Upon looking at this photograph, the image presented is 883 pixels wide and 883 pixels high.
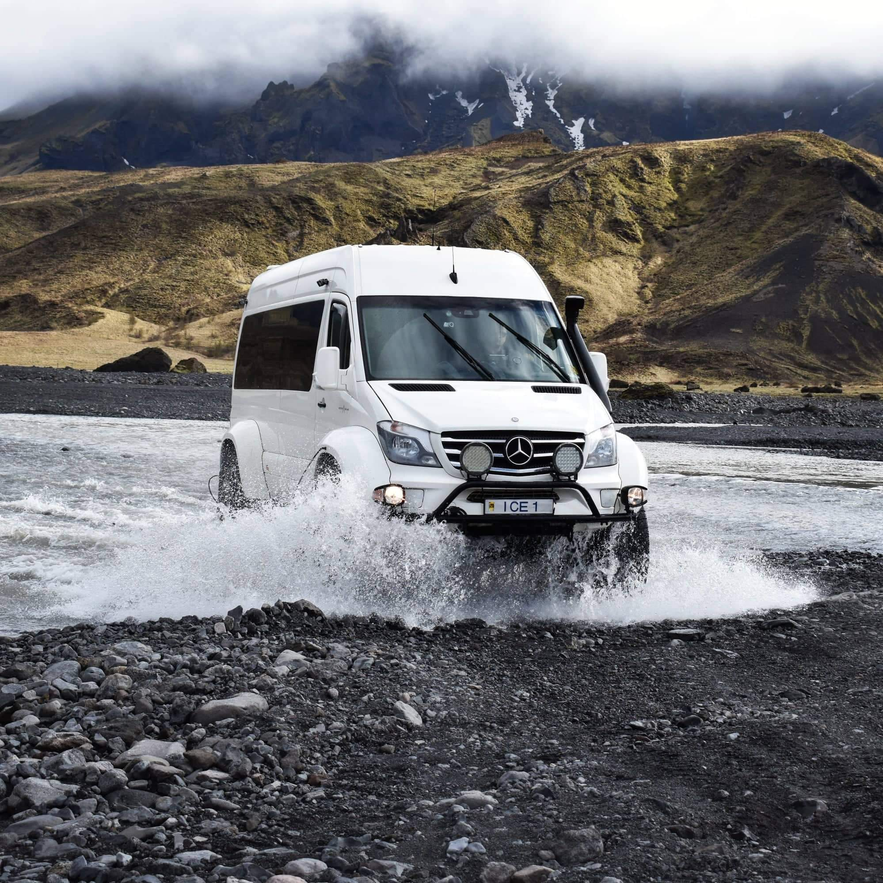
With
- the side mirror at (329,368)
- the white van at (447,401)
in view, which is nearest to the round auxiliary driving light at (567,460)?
the white van at (447,401)

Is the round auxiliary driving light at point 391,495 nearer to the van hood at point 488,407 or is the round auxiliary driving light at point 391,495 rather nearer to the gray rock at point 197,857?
the van hood at point 488,407

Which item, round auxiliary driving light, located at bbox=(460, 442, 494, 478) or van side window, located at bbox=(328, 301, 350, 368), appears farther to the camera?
van side window, located at bbox=(328, 301, 350, 368)

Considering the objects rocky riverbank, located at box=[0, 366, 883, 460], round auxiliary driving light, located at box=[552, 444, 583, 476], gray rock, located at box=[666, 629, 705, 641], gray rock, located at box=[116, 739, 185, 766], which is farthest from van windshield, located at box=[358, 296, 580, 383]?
rocky riverbank, located at box=[0, 366, 883, 460]

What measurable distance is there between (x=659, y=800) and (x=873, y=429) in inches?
1350

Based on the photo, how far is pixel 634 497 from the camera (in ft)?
27.9

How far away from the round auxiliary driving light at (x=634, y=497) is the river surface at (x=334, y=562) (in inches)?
25.9

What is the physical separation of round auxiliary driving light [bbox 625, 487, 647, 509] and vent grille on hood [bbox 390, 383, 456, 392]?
153 centimetres

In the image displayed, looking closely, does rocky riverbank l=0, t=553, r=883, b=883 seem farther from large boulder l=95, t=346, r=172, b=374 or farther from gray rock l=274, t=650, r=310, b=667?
large boulder l=95, t=346, r=172, b=374

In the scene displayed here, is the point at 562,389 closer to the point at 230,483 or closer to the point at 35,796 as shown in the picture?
the point at 230,483

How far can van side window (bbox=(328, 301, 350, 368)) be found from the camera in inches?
364

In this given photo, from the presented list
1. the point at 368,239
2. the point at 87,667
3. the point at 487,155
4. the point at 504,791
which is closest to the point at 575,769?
the point at 504,791

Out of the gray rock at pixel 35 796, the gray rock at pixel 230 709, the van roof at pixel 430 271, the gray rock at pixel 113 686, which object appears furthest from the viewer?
the van roof at pixel 430 271

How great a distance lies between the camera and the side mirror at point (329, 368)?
8883 millimetres

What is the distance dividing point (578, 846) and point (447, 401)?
4615 millimetres
